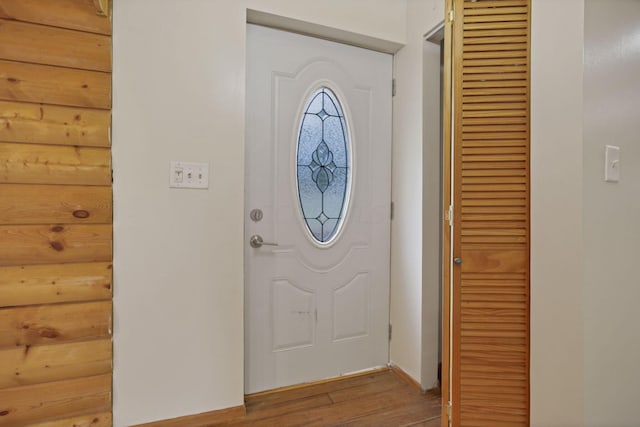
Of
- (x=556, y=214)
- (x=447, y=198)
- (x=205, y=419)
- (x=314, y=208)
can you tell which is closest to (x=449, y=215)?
(x=447, y=198)

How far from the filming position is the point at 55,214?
130 cm

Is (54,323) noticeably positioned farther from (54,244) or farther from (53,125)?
(53,125)

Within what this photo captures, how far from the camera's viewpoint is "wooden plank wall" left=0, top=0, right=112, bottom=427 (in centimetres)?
125

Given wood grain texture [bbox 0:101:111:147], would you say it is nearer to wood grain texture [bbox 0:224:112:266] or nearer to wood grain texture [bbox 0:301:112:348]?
wood grain texture [bbox 0:224:112:266]

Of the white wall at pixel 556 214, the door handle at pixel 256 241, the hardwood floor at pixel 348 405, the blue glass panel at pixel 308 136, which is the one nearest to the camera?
the white wall at pixel 556 214

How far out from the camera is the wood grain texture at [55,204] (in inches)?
49.3

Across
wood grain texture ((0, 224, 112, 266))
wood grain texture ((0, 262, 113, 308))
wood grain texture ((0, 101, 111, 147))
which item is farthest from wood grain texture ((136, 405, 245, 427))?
wood grain texture ((0, 101, 111, 147))

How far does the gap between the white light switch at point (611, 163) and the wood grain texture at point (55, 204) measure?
75.6 inches

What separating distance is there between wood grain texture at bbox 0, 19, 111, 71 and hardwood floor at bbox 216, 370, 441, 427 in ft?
5.69

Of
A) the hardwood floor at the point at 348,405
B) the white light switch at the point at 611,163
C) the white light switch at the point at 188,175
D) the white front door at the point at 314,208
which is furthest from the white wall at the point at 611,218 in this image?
the white light switch at the point at 188,175

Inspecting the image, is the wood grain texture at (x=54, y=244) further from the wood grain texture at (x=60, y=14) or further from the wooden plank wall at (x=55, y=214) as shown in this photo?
the wood grain texture at (x=60, y=14)

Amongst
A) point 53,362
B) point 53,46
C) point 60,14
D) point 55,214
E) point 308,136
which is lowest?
point 53,362

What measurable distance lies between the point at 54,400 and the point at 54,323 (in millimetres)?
314

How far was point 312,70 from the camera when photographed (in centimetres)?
183
